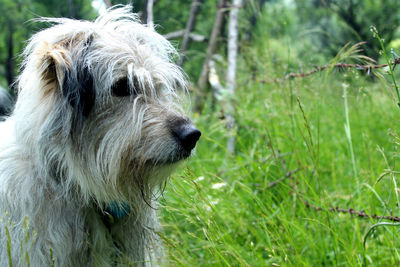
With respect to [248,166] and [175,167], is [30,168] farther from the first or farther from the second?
[248,166]

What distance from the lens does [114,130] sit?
6.70 ft

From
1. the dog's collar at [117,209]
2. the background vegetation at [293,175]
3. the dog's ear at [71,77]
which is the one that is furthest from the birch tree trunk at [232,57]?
the dog's ear at [71,77]

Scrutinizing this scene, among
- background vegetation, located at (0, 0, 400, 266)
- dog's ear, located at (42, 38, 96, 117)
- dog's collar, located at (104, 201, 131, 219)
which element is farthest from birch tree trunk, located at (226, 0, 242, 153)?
dog's ear, located at (42, 38, 96, 117)

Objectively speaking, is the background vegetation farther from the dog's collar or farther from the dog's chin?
the dog's collar

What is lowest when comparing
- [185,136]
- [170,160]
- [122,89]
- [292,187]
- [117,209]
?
[292,187]

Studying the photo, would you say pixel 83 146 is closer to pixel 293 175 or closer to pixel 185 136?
pixel 185 136

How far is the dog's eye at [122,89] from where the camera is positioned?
2122mm

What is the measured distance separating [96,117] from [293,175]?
1.82 meters

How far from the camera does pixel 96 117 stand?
2053 mm

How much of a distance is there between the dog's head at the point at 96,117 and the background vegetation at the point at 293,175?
29 centimetres

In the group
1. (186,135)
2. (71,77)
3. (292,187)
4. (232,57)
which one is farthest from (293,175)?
(232,57)

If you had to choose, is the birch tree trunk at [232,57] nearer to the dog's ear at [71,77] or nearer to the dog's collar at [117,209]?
the dog's collar at [117,209]

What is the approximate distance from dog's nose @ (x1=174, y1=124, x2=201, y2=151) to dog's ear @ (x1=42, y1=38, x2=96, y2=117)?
1.55 ft

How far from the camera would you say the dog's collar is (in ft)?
7.20
